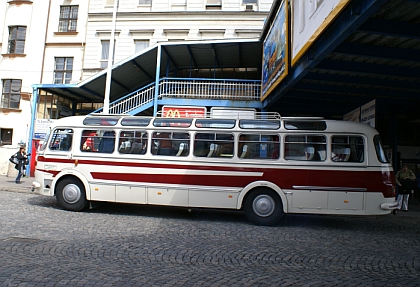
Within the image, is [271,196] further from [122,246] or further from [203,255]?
[122,246]

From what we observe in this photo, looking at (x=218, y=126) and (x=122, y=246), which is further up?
(x=218, y=126)

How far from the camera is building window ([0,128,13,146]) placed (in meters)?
22.0

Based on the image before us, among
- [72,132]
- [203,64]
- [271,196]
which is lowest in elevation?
[271,196]

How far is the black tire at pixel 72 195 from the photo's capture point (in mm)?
9492

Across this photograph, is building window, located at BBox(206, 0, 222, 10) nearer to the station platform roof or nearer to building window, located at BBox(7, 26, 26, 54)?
the station platform roof

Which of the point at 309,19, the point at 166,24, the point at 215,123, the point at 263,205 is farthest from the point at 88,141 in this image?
the point at 166,24

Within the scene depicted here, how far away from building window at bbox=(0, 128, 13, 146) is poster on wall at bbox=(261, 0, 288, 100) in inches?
676

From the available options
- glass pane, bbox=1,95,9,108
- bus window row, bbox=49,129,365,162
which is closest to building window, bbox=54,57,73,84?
glass pane, bbox=1,95,9,108

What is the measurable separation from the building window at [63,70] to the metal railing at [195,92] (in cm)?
693

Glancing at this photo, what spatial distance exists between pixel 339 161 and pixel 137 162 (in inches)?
211

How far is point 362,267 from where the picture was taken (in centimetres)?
542

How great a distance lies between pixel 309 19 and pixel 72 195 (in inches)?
314

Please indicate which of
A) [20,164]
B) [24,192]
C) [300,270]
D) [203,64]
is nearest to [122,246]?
[300,270]

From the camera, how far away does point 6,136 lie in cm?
2202
